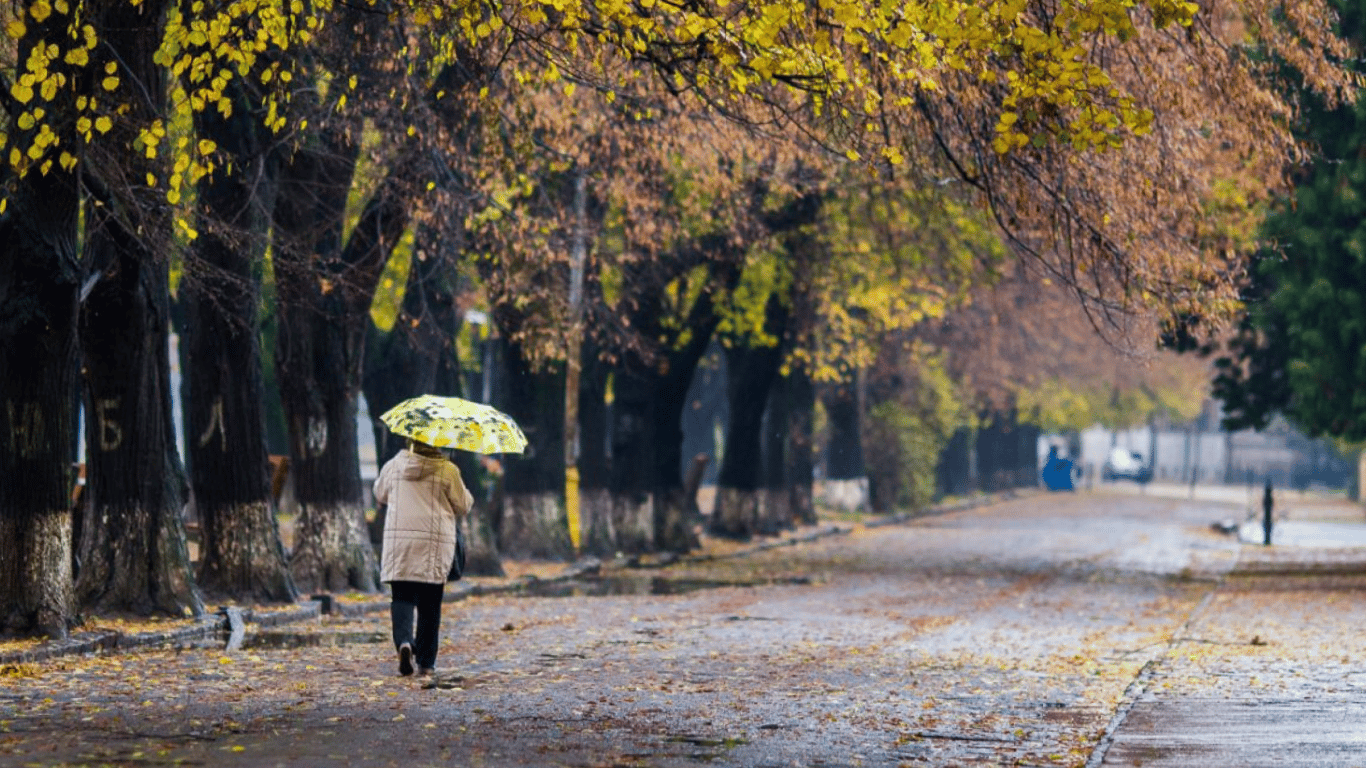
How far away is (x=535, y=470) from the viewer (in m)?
32.1

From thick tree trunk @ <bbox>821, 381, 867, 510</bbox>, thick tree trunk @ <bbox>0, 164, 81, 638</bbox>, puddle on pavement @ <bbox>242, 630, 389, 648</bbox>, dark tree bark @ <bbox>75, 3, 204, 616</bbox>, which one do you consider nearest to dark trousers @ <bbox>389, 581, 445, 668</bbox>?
puddle on pavement @ <bbox>242, 630, 389, 648</bbox>

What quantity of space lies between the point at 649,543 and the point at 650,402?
2.20 meters

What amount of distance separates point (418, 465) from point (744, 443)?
2660 cm

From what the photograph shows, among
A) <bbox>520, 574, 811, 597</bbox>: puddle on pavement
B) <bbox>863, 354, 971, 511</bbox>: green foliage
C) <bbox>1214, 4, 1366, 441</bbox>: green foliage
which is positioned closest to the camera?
<bbox>520, 574, 811, 597</bbox>: puddle on pavement

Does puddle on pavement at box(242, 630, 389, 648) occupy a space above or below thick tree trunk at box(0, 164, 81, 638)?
below

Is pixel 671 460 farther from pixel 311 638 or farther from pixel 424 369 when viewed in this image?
pixel 311 638

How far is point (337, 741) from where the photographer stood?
451 inches

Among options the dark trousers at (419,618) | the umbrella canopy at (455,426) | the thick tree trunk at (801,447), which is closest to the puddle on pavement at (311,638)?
the dark trousers at (419,618)

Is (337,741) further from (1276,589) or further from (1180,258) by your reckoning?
(1276,589)

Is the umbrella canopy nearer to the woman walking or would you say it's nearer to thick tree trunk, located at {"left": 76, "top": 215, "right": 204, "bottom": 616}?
the woman walking

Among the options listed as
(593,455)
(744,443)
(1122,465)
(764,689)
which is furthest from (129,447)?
(1122,465)

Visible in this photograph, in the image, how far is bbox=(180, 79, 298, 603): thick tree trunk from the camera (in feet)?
70.9

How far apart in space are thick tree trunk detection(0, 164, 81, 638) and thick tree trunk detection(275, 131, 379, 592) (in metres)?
5.81

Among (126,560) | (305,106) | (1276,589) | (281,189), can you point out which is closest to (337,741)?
(126,560)
